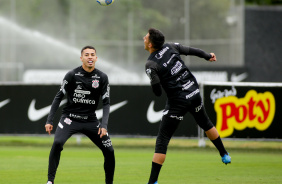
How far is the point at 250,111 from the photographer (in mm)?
17406

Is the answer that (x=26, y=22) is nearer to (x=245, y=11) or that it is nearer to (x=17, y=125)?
(x=245, y=11)

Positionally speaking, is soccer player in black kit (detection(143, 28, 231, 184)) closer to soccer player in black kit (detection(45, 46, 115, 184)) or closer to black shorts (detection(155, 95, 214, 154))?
black shorts (detection(155, 95, 214, 154))

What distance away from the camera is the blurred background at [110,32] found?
109 ft

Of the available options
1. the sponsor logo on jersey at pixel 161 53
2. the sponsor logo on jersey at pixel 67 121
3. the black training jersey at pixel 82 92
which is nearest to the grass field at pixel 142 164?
the sponsor logo on jersey at pixel 67 121

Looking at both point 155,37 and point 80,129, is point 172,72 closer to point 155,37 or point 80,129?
point 155,37

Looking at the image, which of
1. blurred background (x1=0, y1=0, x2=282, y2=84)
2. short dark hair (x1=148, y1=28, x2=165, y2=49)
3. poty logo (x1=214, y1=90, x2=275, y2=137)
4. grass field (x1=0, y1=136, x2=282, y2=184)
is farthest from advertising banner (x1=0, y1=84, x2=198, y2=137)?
blurred background (x1=0, y1=0, x2=282, y2=84)

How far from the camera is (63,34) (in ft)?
115

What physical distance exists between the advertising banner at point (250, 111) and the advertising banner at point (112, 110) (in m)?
1.07

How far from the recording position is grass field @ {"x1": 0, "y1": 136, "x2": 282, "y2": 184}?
11211mm

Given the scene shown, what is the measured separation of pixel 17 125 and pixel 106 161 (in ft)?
30.5

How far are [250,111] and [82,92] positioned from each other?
8.67 meters

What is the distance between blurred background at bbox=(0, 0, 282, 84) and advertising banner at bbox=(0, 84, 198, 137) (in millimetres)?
13493

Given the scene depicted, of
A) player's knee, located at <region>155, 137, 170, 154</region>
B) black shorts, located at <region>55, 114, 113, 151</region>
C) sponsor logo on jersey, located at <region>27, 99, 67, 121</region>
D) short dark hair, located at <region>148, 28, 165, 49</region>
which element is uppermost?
short dark hair, located at <region>148, 28, 165, 49</region>

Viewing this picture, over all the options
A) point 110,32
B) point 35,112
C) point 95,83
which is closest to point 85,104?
point 95,83
